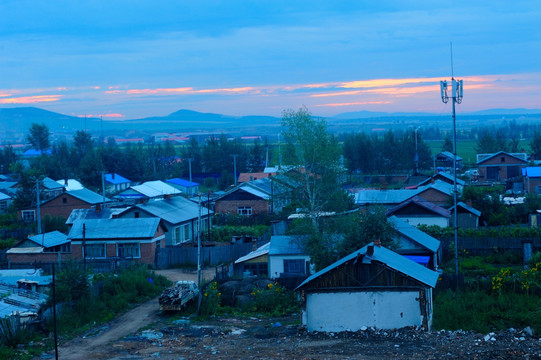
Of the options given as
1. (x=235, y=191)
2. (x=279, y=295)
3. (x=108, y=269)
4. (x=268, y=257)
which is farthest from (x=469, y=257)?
(x=235, y=191)

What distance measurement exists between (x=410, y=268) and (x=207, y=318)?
6.85 metres

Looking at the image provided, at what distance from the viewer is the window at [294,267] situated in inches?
1036

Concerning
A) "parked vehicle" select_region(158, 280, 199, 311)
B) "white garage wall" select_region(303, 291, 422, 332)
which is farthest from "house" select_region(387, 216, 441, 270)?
"parked vehicle" select_region(158, 280, 199, 311)

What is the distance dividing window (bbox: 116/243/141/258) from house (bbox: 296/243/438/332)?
15790mm

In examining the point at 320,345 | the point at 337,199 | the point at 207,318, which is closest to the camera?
the point at 320,345

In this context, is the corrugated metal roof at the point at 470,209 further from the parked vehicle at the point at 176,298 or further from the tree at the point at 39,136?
the tree at the point at 39,136

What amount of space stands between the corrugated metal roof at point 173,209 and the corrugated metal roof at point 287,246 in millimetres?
10098

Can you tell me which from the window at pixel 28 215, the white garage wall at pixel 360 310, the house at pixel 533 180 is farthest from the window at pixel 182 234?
the house at pixel 533 180

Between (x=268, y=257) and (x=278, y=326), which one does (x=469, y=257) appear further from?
(x=278, y=326)

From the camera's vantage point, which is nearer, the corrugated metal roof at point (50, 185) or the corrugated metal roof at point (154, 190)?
the corrugated metal roof at point (154, 190)

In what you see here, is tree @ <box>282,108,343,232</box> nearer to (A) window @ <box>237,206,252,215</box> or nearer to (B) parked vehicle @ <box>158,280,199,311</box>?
(B) parked vehicle @ <box>158,280,199,311</box>

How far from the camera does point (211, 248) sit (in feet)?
105

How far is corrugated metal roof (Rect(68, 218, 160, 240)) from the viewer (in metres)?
32.3

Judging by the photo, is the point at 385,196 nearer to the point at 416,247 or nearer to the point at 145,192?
the point at 416,247
